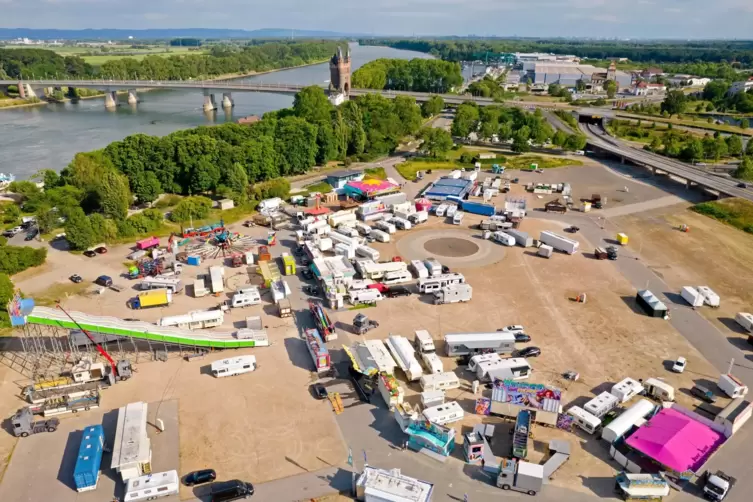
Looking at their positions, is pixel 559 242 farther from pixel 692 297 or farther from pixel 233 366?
pixel 233 366

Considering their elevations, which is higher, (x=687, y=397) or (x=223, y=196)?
(x=223, y=196)

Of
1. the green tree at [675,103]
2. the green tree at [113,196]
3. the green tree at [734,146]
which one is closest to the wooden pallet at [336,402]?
the green tree at [113,196]

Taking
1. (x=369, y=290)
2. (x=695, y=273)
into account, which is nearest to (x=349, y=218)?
(x=369, y=290)

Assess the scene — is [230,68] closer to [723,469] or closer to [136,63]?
[136,63]

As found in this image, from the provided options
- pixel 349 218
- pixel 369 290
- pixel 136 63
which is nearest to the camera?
pixel 369 290

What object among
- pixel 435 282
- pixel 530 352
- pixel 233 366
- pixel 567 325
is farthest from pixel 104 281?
pixel 567 325

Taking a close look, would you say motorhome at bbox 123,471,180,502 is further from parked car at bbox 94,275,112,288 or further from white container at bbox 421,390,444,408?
parked car at bbox 94,275,112,288

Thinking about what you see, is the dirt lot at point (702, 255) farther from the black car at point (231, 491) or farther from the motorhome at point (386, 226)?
the black car at point (231, 491)
